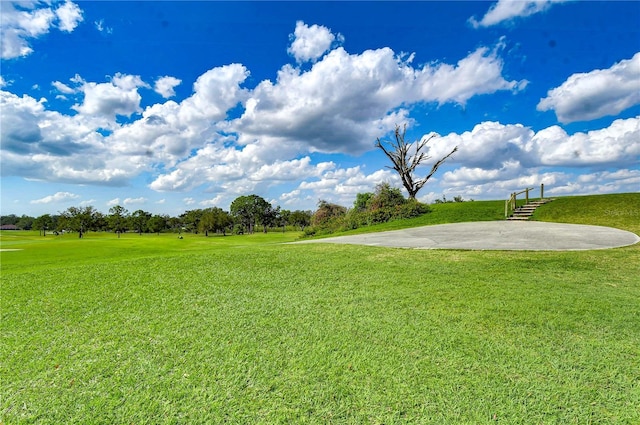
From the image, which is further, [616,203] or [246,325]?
[616,203]

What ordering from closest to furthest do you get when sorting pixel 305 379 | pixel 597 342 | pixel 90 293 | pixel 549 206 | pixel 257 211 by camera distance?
1. pixel 305 379
2. pixel 597 342
3. pixel 90 293
4. pixel 549 206
5. pixel 257 211

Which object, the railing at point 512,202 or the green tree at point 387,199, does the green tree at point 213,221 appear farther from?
the railing at point 512,202

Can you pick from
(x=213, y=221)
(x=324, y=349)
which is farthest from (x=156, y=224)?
(x=324, y=349)

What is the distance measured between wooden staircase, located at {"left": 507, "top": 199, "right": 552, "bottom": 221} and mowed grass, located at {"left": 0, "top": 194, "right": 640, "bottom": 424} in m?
15.1

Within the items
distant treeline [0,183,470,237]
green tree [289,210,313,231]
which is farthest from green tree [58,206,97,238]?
green tree [289,210,313,231]

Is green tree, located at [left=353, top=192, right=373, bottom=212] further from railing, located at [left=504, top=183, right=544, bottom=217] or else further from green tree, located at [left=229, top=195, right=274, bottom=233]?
green tree, located at [left=229, top=195, right=274, bottom=233]

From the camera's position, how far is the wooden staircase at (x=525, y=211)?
19.7 metres

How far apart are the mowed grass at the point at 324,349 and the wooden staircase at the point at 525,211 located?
15.1m

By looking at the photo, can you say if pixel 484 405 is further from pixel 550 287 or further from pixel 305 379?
pixel 550 287

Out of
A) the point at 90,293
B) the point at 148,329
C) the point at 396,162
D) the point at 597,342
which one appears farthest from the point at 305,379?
the point at 396,162

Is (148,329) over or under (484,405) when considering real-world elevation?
over

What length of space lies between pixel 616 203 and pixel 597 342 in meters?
23.1

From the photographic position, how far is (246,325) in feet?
13.3

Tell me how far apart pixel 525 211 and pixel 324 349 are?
22570 millimetres
